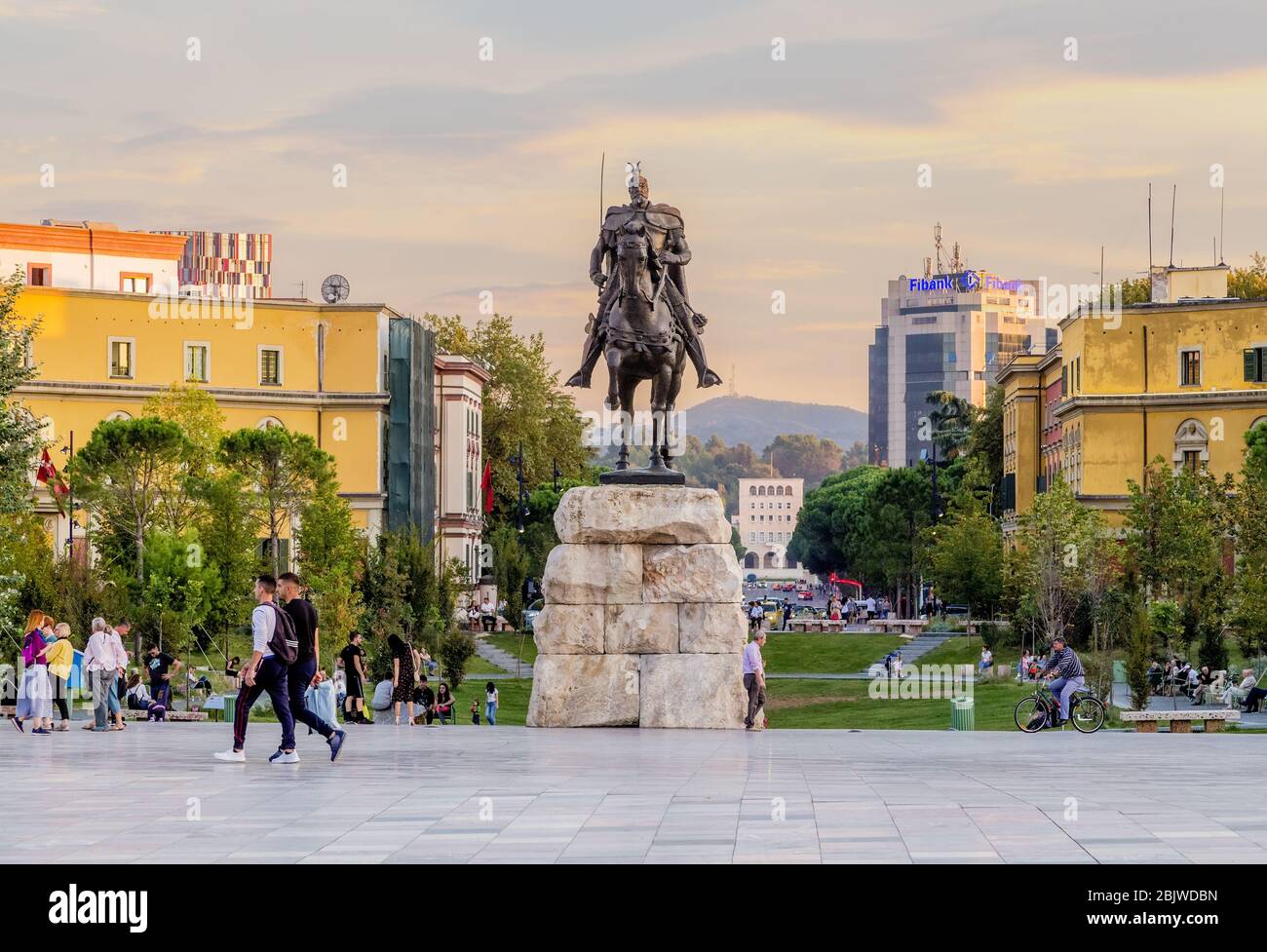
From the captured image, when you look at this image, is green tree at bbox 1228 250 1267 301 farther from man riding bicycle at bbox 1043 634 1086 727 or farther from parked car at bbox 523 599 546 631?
man riding bicycle at bbox 1043 634 1086 727

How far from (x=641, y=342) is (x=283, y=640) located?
762cm

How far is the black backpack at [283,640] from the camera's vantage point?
18.0 m

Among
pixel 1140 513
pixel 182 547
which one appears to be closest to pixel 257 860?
pixel 182 547

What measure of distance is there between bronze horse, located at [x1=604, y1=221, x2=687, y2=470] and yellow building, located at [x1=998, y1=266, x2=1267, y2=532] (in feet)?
182

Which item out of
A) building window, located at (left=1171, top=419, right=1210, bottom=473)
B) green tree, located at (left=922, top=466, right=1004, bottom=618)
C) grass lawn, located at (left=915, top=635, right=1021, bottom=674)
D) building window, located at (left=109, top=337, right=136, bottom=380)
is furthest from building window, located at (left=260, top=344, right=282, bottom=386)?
building window, located at (left=1171, top=419, right=1210, bottom=473)

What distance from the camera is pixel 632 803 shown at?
14125mm

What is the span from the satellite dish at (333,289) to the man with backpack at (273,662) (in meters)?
73.3

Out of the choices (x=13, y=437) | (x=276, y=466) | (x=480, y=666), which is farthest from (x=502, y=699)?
(x=13, y=437)

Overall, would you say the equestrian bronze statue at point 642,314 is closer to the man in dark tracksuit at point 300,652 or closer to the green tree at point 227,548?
the man in dark tracksuit at point 300,652

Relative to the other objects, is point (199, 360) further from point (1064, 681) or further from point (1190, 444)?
point (1064, 681)

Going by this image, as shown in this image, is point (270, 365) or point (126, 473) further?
point (270, 365)

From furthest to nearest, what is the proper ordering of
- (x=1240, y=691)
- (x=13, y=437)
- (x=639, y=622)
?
(x=1240, y=691) → (x=13, y=437) → (x=639, y=622)

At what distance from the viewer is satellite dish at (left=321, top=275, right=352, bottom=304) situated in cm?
9069
